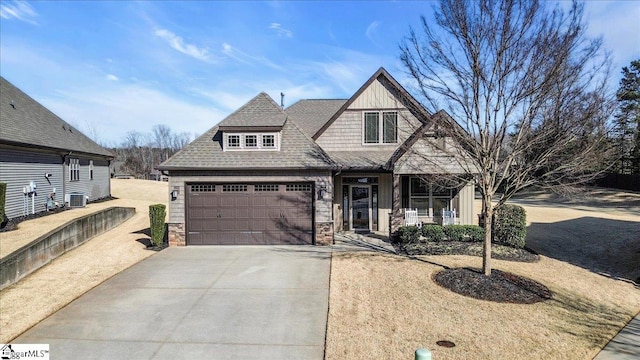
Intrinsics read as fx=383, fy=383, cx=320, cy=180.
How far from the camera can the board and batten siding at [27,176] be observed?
55.5ft

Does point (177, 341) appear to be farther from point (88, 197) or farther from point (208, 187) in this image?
point (88, 197)

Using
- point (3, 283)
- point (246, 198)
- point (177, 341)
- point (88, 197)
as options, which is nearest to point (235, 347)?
point (177, 341)

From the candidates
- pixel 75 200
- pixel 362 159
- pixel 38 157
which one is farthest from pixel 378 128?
pixel 75 200

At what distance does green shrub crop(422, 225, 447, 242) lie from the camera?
1407 cm

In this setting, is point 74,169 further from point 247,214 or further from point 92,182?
point 247,214

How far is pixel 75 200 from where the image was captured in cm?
2214

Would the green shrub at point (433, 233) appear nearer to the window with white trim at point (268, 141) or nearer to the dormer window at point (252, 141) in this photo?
the dormer window at point (252, 141)

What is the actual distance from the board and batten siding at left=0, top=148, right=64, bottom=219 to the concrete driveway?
10.0 meters

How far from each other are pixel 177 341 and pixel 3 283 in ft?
21.6

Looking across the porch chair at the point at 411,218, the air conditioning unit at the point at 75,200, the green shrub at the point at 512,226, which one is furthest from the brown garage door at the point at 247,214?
the air conditioning unit at the point at 75,200

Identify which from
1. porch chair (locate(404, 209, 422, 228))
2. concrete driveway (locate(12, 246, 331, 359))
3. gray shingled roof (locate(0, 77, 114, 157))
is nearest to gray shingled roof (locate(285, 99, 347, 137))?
porch chair (locate(404, 209, 422, 228))

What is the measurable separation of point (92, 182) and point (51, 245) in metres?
15.2

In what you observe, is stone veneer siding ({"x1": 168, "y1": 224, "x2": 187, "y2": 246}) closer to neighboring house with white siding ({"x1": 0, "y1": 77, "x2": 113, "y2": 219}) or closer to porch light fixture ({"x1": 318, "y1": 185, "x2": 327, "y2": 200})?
porch light fixture ({"x1": 318, "y1": 185, "x2": 327, "y2": 200})

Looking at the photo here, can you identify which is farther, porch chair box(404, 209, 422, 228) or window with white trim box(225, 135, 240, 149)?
porch chair box(404, 209, 422, 228)
